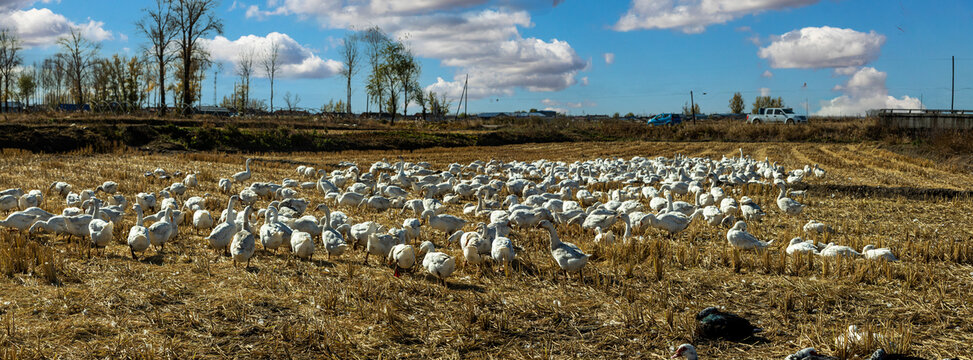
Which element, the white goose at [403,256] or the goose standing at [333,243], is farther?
the goose standing at [333,243]

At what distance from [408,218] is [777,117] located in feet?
155

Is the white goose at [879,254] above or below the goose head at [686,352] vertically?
above

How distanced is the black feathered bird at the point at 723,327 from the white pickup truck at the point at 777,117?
158 feet

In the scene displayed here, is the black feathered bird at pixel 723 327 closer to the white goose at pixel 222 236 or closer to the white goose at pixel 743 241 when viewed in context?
the white goose at pixel 743 241

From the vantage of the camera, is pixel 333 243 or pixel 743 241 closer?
pixel 333 243

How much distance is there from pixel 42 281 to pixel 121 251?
179cm

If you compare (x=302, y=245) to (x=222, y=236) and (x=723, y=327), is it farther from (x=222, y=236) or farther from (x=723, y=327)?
(x=723, y=327)

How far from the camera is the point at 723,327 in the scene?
589 cm

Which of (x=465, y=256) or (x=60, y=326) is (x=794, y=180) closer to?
(x=465, y=256)

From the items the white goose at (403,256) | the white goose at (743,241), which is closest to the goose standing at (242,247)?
the white goose at (403,256)

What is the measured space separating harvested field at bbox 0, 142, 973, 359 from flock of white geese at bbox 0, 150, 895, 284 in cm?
26

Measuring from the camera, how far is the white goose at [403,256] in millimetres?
7913

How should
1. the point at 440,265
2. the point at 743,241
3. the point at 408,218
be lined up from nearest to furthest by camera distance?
1. the point at 440,265
2. the point at 743,241
3. the point at 408,218

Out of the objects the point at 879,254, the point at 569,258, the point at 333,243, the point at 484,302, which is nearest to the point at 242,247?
the point at 333,243
